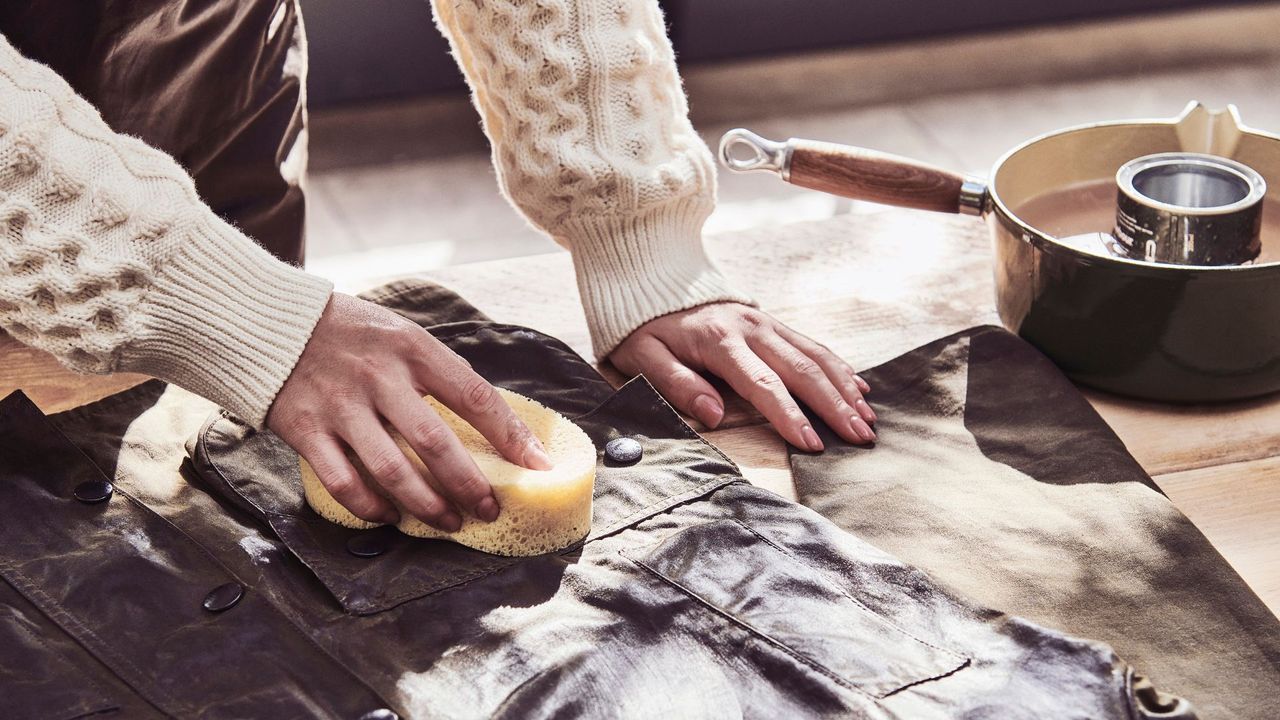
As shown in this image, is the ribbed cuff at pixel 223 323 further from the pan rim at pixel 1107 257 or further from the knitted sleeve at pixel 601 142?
the pan rim at pixel 1107 257

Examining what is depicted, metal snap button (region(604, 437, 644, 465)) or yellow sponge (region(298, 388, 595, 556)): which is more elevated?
yellow sponge (region(298, 388, 595, 556))

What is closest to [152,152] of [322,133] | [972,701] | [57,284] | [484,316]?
[57,284]

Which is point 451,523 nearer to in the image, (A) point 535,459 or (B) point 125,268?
(A) point 535,459

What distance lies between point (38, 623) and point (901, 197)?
750 mm

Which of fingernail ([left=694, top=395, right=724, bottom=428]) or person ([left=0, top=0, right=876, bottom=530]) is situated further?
fingernail ([left=694, top=395, right=724, bottom=428])

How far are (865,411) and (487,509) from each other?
1.11 ft

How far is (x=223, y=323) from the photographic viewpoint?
0.86 m

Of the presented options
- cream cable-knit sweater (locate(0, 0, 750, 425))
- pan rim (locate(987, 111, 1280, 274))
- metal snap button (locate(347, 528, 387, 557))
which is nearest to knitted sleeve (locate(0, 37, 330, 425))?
cream cable-knit sweater (locate(0, 0, 750, 425))

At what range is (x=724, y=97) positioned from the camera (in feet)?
10.0

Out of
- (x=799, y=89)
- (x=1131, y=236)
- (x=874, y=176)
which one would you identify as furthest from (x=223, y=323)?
(x=799, y=89)

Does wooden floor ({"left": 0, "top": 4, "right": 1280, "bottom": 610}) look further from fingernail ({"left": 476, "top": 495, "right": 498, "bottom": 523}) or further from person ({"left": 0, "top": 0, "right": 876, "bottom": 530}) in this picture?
fingernail ({"left": 476, "top": 495, "right": 498, "bottom": 523})

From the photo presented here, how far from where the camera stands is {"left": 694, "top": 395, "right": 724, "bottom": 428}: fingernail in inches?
40.9

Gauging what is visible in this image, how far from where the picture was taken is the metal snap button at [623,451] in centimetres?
91

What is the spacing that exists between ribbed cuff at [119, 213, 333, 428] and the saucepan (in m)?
0.43
